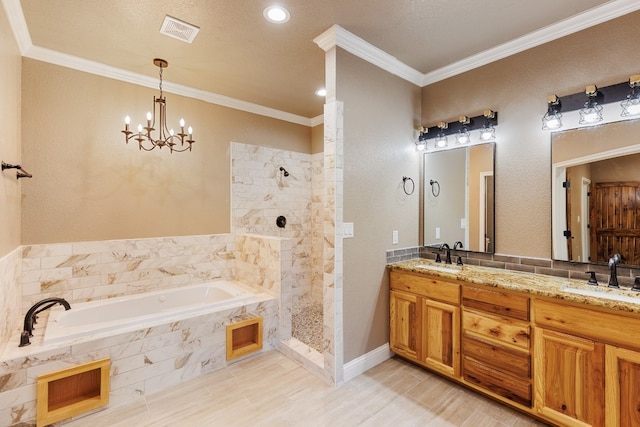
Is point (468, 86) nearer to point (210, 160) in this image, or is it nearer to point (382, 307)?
point (382, 307)

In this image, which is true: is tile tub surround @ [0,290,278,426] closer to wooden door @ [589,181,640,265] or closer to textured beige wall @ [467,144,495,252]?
textured beige wall @ [467,144,495,252]

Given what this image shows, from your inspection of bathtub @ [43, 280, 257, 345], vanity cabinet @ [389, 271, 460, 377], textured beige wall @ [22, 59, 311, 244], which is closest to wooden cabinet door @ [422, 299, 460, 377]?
vanity cabinet @ [389, 271, 460, 377]

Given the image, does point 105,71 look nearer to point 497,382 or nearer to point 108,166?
point 108,166

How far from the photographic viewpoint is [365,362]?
2531mm

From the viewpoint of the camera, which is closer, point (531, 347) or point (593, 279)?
point (531, 347)

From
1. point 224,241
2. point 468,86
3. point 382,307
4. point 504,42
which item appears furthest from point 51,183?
point 504,42

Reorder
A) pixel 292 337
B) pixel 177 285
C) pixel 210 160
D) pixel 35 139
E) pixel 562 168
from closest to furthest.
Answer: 1. pixel 562 168
2. pixel 35 139
3. pixel 292 337
4. pixel 177 285
5. pixel 210 160

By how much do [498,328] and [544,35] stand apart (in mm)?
2197

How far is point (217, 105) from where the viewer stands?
11.8ft

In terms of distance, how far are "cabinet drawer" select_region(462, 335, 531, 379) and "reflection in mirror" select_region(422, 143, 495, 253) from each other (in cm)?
83

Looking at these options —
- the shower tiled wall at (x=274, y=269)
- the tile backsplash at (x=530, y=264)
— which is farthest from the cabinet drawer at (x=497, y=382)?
the shower tiled wall at (x=274, y=269)

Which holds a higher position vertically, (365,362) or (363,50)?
(363,50)

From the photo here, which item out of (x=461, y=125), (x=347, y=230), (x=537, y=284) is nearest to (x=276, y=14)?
(x=347, y=230)

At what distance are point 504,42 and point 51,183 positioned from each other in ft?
13.4
